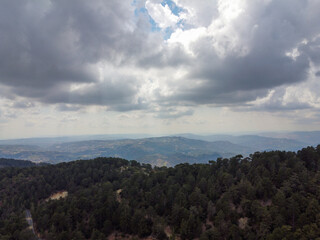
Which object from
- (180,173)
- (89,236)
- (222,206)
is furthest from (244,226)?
(89,236)

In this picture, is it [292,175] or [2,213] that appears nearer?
[292,175]

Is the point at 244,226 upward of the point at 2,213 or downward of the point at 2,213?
upward

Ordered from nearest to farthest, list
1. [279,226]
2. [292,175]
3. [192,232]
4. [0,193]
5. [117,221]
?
[279,226]
[192,232]
[292,175]
[117,221]
[0,193]

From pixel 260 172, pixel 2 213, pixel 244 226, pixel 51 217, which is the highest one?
pixel 260 172

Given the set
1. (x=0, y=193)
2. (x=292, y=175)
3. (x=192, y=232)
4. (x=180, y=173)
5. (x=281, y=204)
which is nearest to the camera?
(x=281, y=204)

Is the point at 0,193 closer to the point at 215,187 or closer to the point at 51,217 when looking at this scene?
the point at 51,217

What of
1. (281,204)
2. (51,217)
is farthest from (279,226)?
(51,217)
